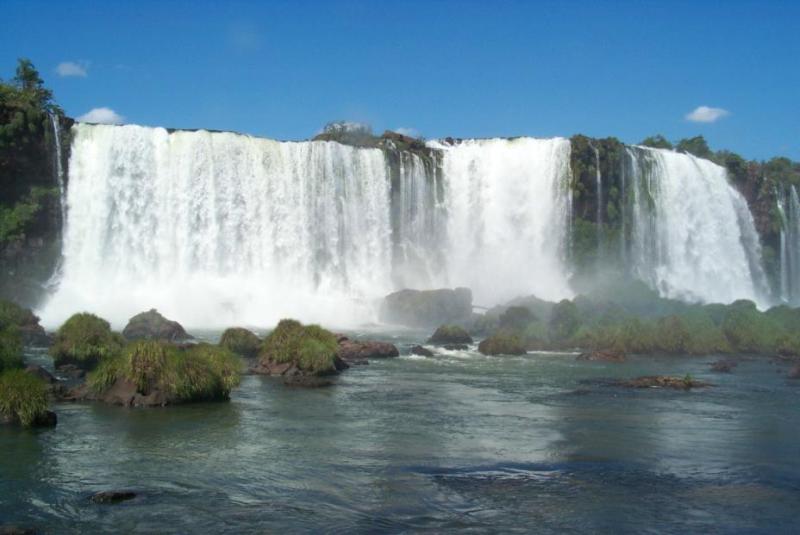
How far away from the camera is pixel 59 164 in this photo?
37.7m

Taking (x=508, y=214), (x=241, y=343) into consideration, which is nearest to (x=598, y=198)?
(x=508, y=214)

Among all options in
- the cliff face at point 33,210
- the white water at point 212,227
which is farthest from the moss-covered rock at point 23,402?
the cliff face at point 33,210

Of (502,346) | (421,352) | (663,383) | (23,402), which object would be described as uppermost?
(502,346)

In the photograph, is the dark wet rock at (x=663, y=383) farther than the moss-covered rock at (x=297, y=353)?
No

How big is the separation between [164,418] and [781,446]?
9.74 meters

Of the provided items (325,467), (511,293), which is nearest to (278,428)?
(325,467)

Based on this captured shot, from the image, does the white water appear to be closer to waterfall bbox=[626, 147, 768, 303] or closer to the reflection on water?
waterfall bbox=[626, 147, 768, 303]

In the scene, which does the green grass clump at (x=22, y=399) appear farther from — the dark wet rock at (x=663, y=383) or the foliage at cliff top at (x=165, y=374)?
the dark wet rock at (x=663, y=383)

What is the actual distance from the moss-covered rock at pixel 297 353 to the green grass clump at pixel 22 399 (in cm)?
731

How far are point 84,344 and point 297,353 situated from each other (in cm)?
477

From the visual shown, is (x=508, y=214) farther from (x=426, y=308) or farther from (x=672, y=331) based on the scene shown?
(x=672, y=331)

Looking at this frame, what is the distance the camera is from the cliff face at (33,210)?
36.1 meters

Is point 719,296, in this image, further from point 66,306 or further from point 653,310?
point 66,306

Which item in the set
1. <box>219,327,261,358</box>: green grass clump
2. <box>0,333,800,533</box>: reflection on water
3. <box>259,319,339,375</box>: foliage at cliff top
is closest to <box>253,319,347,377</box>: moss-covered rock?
<box>259,319,339,375</box>: foliage at cliff top
